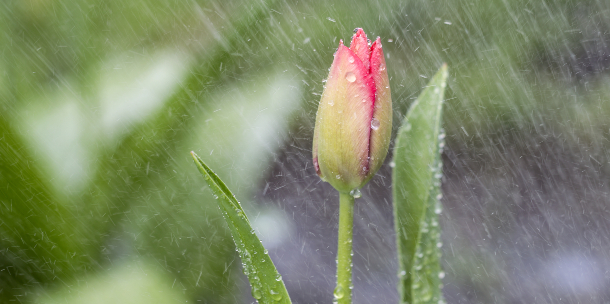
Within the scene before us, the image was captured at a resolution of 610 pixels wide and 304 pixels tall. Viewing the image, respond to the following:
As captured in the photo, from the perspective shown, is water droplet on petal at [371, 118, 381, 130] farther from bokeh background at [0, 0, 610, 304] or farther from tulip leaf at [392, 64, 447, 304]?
bokeh background at [0, 0, 610, 304]

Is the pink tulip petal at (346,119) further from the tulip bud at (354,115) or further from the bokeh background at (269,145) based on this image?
the bokeh background at (269,145)

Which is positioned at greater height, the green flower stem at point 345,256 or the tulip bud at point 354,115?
the tulip bud at point 354,115

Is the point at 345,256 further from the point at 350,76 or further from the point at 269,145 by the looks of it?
the point at 269,145

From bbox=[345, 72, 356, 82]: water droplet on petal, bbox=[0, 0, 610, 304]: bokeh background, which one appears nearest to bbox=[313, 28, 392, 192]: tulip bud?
bbox=[345, 72, 356, 82]: water droplet on petal

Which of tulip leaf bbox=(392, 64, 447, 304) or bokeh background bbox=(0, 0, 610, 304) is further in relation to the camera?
bokeh background bbox=(0, 0, 610, 304)

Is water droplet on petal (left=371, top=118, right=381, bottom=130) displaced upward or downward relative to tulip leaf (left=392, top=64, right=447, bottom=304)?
upward

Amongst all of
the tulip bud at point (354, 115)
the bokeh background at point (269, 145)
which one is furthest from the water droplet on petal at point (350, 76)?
the bokeh background at point (269, 145)

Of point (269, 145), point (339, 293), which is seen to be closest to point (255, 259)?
point (339, 293)
